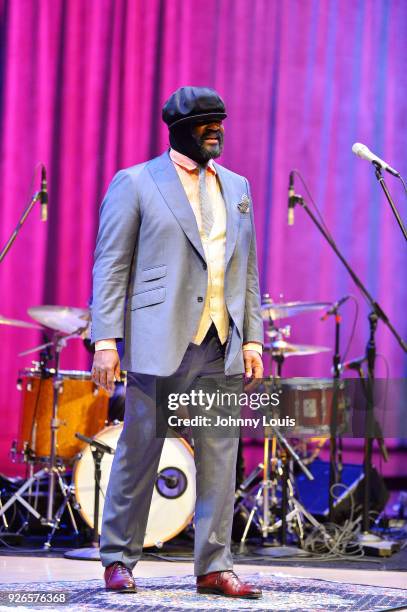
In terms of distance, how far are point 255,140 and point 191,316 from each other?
3.85 meters

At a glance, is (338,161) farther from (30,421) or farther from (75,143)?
(30,421)

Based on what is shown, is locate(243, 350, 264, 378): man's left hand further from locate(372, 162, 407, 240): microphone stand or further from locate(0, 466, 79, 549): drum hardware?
locate(0, 466, 79, 549): drum hardware

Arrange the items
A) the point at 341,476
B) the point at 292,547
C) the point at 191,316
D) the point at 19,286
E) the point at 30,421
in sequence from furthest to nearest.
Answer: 1. the point at 19,286
2. the point at 341,476
3. the point at 30,421
4. the point at 292,547
5. the point at 191,316

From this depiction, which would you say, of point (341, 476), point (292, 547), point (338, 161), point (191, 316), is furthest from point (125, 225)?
point (338, 161)

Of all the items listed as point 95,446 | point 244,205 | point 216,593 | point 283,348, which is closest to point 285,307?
point 283,348

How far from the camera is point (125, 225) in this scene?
291 centimetres

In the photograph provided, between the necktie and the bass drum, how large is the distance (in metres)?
1.92

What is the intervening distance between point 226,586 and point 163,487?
193 centimetres

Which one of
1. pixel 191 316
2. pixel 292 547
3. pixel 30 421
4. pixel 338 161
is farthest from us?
pixel 338 161

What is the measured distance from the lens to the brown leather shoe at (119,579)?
281cm

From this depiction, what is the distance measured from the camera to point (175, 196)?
2945mm

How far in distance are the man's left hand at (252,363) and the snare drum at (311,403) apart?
5.09ft

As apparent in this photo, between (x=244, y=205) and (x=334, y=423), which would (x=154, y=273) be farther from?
(x=334, y=423)

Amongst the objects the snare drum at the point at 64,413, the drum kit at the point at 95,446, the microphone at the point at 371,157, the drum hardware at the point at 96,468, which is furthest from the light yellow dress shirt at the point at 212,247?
the snare drum at the point at 64,413
